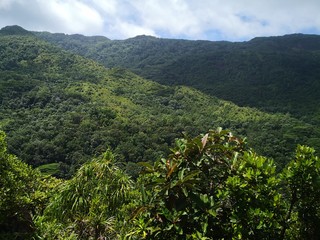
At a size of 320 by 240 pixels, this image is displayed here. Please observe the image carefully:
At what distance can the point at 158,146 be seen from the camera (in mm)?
65188

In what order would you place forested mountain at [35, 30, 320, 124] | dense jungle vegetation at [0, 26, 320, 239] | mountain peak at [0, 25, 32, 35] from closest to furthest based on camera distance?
dense jungle vegetation at [0, 26, 320, 239] < forested mountain at [35, 30, 320, 124] < mountain peak at [0, 25, 32, 35]

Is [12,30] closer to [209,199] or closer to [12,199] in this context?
[12,199]

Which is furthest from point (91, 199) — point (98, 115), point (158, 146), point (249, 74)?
point (249, 74)

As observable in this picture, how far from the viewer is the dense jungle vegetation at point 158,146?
420cm

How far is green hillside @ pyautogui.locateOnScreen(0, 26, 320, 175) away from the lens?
197 feet

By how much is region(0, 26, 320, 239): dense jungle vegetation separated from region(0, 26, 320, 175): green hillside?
31cm

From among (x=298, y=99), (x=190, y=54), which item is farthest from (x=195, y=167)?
(x=190, y=54)

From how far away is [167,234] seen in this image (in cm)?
421

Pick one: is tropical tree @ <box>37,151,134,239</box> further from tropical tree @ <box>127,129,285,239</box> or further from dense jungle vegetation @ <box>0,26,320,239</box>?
tropical tree @ <box>127,129,285,239</box>

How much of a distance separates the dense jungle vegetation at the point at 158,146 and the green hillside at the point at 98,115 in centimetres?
31

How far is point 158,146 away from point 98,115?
18.2 metres

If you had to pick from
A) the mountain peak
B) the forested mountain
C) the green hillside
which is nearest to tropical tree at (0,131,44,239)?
the green hillside

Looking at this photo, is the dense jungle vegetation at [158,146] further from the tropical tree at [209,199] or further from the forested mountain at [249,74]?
the forested mountain at [249,74]

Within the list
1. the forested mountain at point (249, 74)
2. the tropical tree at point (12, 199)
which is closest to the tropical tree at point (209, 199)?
the tropical tree at point (12, 199)
